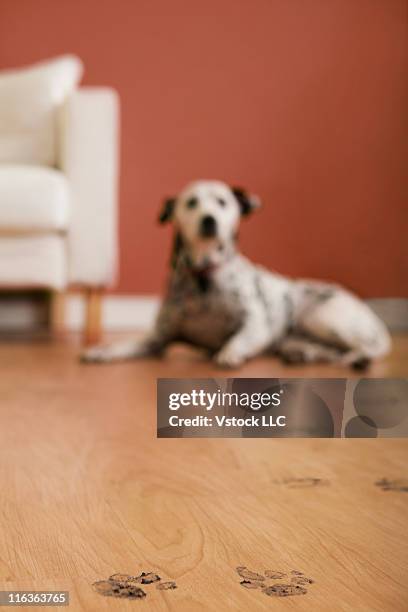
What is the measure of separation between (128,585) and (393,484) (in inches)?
15.8

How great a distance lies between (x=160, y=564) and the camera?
0.54m

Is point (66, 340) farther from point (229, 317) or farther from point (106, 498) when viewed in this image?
point (106, 498)

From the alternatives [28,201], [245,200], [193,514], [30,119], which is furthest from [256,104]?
[193,514]

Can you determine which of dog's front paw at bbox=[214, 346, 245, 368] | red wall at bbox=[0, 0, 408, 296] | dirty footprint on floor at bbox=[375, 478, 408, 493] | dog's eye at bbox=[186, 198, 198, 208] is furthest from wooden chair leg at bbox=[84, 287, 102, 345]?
dirty footprint on floor at bbox=[375, 478, 408, 493]

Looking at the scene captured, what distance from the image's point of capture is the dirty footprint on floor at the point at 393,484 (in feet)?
2.52

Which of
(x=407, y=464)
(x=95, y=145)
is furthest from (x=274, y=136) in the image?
(x=407, y=464)

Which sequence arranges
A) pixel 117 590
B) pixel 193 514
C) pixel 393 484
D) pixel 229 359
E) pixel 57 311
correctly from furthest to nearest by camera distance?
pixel 57 311, pixel 229 359, pixel 393 484, pixel 193 514, pixel 117 590

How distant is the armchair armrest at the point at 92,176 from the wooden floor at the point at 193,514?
4.14 feet

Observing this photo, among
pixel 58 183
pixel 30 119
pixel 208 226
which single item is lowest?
pixel 208 226

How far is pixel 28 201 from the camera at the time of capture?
7.27 feet

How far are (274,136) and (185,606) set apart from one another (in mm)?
3139

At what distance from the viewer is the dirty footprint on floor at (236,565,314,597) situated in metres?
0.49

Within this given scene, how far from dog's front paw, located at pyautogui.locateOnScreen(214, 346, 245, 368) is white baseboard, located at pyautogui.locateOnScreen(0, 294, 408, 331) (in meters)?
1.27

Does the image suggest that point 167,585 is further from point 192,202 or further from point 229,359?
point 192,202
